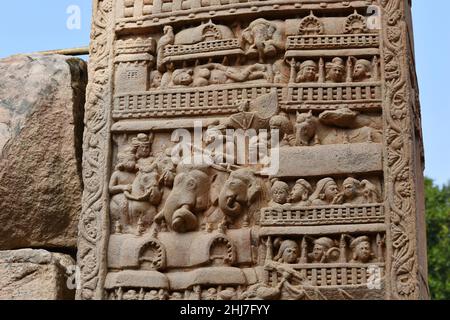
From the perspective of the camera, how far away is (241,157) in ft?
20.7

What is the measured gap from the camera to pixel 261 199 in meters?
6.22

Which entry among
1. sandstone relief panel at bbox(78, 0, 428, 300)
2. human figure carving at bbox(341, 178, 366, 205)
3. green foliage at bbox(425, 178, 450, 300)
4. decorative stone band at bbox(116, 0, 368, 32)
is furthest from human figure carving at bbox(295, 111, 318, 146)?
green foliage at bbox(425, 178, 450, 300)

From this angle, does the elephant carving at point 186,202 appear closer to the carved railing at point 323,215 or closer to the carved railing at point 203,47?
the carved railing at point 323,215

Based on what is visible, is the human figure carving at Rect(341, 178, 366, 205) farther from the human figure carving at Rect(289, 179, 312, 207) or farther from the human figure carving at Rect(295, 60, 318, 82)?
the human figure carving at Rect(295, 60, 318, 82)

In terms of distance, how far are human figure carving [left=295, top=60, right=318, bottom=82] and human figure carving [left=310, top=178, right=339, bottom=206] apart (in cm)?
73

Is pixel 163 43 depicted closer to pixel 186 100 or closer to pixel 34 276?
pixel 186 100

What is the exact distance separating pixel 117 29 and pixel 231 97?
1045mm

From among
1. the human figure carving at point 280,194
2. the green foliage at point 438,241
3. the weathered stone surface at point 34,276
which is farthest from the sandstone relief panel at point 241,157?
the green foliage at point 438,241

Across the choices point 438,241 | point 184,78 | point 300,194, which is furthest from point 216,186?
point 438,241

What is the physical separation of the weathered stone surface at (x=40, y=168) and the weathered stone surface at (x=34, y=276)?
24 centimetres

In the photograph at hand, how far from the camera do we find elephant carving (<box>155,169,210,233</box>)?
6203 mm

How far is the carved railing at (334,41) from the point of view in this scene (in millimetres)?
6402

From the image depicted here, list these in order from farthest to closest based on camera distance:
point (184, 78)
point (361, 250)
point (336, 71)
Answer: point (184, 78) < point (336, 71) < point (361, 250)

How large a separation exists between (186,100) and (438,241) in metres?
17.0
